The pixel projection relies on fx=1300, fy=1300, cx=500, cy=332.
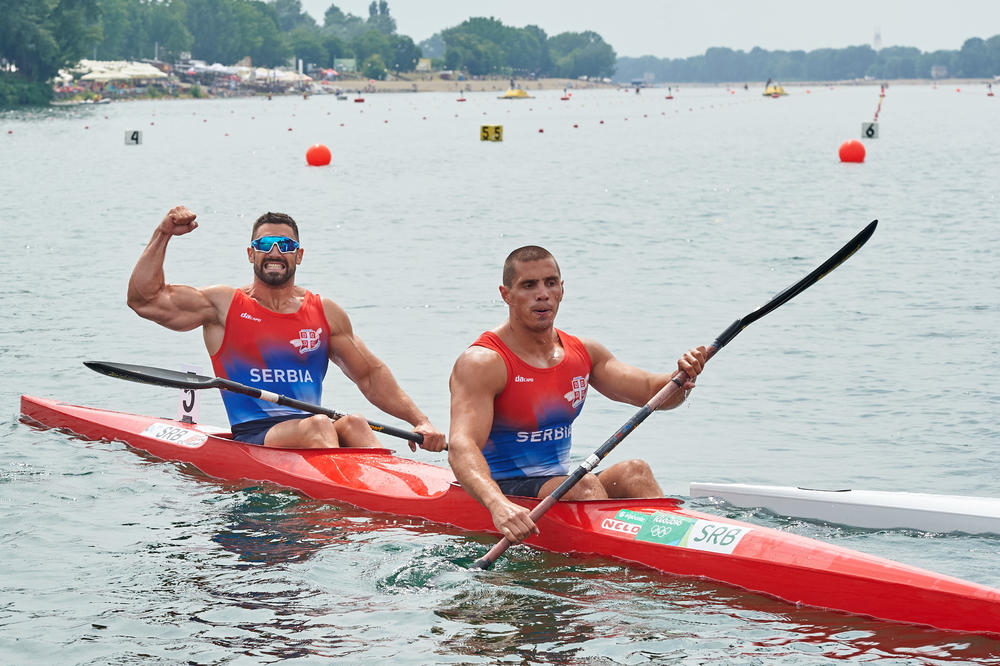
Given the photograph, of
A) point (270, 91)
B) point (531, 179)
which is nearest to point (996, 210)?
point (531, 179)

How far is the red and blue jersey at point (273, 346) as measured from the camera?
28.7 ft

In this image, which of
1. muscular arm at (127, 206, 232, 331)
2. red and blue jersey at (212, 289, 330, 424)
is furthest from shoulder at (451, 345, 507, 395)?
muscular arm at (127, 206, 232, 331)

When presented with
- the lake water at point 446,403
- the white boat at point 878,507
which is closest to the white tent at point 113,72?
the lake water at point 446,403

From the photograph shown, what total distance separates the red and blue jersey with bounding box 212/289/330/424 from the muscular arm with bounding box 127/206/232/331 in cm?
19

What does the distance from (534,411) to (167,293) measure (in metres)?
2.93

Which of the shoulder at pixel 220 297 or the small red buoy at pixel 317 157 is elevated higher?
the shoulder at pixel 220 297

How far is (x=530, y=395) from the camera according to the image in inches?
282

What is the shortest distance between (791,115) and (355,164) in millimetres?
59165

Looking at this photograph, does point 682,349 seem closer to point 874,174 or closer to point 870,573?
point 870,573

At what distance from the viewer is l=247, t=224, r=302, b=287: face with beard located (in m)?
8.62

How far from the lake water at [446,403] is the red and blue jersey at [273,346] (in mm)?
798

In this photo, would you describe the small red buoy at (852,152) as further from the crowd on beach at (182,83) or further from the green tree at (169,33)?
the green tree at (169,33)

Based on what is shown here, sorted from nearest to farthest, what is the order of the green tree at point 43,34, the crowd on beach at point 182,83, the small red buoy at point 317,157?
the small red buoy at point 317,157, the green tree at point 43,34, the crowd on beach at point 182,83

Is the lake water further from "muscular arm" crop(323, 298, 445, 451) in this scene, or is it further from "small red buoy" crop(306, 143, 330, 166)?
"small red buoy" crop(306, 143, 330, 166)
